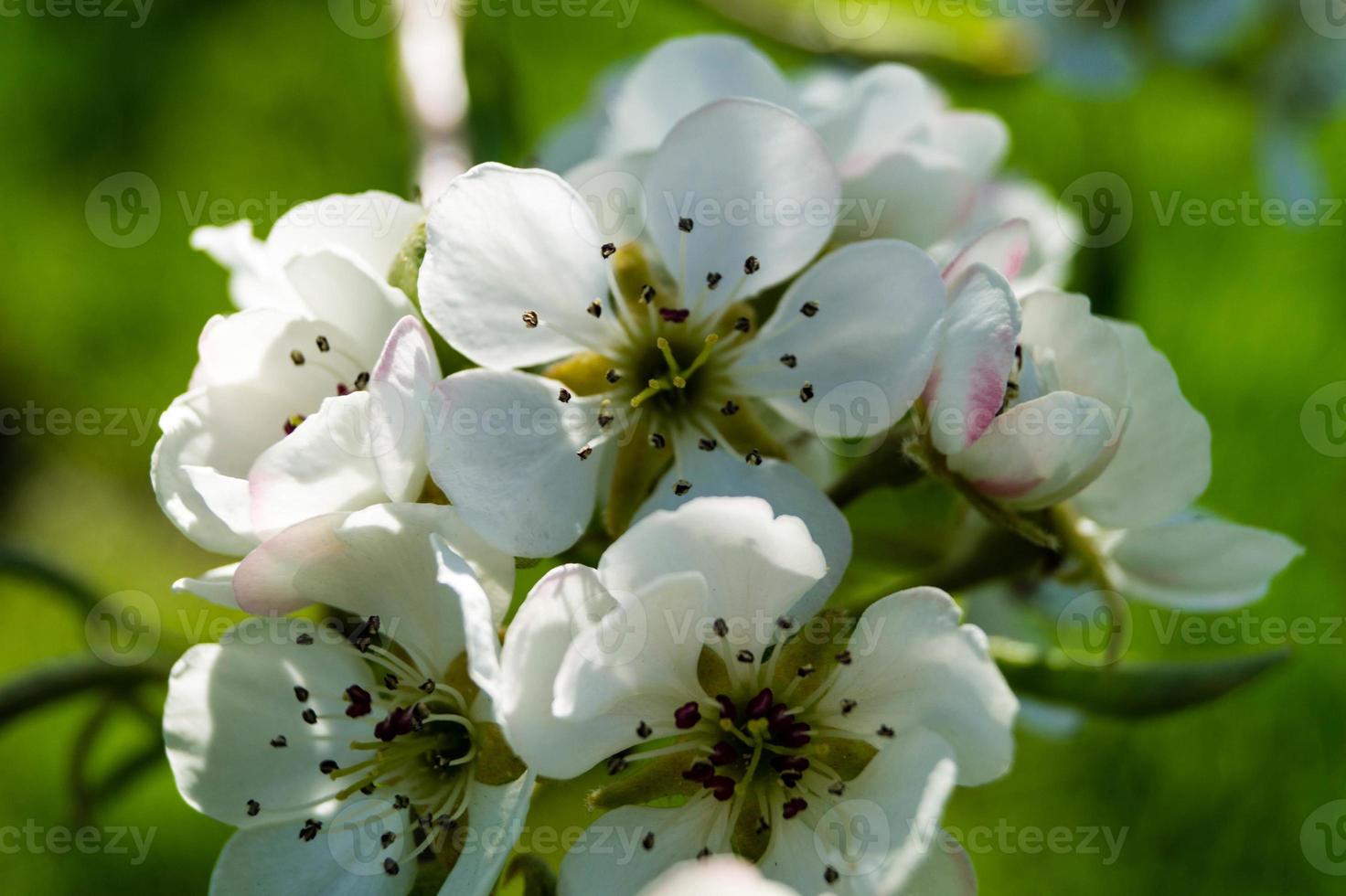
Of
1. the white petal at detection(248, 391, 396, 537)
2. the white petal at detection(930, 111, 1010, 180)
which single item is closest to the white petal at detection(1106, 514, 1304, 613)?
the white petal at detection(930, 111, 1010, 180)

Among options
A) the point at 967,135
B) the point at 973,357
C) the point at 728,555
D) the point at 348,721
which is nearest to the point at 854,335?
the point at 973,357

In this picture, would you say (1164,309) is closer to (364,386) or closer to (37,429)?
(364,386)

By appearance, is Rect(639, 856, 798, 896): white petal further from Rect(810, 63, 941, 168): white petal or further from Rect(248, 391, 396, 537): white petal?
Rect(810, 63, 941, 168): white petal

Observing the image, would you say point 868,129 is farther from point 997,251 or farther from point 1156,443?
point 1156,443

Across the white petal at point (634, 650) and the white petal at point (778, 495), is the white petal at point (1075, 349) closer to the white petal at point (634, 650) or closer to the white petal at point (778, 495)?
the white petal at point (778, 495)

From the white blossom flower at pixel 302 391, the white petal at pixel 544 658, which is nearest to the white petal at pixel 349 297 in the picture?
the white blossom flower at pixel 302 391

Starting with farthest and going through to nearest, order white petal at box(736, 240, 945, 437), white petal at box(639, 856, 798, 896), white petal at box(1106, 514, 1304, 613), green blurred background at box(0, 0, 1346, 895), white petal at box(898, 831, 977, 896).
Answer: green blurred background at box(0, 0, 1346, 895) < white petal at box(1106, 514, 1304, 613) < white petal at box(736, 240, 945, 437) < white petal at box(898, 831, 977, 896) < white petal at box(639, 856, 798, 896)

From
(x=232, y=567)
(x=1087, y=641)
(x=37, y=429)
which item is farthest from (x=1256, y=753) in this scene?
(x=37, y=429)
